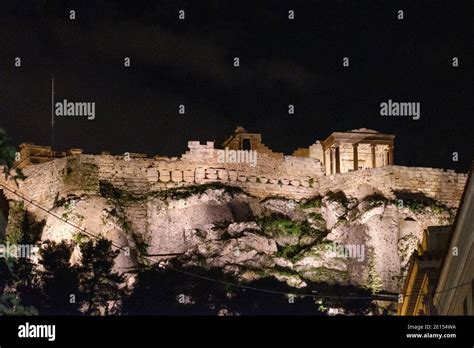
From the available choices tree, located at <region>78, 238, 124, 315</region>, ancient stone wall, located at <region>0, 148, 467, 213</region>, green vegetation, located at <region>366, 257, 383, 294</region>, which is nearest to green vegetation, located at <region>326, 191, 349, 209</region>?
ancient stone wall, located at <region>0, 148, 467, 213</region>

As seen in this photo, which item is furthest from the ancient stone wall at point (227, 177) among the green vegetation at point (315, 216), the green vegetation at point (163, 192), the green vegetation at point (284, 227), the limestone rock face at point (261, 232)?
the green vegetation at point (284, 227)

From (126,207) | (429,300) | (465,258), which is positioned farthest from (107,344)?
(126,207)

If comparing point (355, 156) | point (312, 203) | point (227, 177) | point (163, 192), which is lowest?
point (312, 203)

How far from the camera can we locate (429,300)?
31.3 metres

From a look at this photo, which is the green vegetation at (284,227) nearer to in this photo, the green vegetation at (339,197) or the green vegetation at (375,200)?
the green vegetation at (339,197)

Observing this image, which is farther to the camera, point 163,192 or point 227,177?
point 227,177

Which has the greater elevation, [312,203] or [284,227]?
[312,203]

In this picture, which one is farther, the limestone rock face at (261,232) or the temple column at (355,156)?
the temple column at (355,156)

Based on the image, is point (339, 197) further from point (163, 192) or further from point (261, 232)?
point (163, 192)

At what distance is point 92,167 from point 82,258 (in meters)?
5.80

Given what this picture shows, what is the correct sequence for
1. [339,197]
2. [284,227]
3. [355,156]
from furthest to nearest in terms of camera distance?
[355,156], [339,197], [284,227]

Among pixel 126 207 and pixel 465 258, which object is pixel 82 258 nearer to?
pixel 126 207

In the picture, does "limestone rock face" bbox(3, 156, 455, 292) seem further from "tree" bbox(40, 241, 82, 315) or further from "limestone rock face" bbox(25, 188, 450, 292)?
"tree" bbox(40, 241, 82, 315)

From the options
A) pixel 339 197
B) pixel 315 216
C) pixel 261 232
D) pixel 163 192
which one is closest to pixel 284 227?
pixel 315 216
